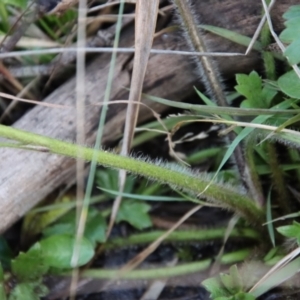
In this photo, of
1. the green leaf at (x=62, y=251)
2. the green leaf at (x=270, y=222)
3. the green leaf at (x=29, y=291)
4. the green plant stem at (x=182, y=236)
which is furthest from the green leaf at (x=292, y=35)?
the green leaf at (x=29, y=291)

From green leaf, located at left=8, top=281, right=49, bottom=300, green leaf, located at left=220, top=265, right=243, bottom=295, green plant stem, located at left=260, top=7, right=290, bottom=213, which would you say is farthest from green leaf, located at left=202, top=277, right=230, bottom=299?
green leaf, located at left=8, top=281, right=49, bottom=300

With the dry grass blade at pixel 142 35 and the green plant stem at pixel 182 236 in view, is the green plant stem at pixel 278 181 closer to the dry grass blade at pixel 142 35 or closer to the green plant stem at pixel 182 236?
the green plant stem at pixel 182 236

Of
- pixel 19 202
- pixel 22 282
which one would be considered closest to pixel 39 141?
pixel 19 202

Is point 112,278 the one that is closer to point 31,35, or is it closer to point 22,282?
point 22,282

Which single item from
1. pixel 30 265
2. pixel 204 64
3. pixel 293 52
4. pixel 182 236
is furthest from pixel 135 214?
pixel 293 52

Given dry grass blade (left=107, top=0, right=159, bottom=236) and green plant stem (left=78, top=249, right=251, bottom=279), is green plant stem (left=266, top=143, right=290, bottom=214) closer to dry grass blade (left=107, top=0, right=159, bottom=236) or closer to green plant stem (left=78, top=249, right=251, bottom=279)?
green plant stem (left=78, top=249, right=251, bottom=279)
